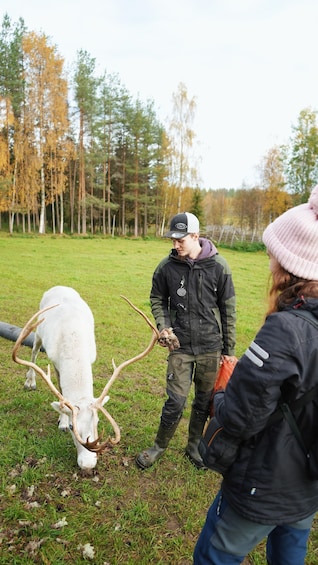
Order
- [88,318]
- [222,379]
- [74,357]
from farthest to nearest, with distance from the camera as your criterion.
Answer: [88,318] < [74,357] < [222,379]

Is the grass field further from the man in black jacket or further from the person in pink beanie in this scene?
the person in pink beanie

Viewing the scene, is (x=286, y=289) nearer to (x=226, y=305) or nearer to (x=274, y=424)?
(x=274, y=424)

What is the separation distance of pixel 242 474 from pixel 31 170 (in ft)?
112

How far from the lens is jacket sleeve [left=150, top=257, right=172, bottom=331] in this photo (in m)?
3.69

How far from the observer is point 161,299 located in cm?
379

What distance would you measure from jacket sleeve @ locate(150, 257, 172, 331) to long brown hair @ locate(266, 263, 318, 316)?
1.96 metres

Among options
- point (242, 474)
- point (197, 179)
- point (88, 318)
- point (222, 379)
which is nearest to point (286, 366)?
point (242, 474)

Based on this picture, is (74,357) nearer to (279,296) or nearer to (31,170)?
(279,296)

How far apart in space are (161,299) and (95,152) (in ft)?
123

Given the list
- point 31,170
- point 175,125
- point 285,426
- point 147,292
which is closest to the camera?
point 285,426

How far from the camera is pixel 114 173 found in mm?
41719

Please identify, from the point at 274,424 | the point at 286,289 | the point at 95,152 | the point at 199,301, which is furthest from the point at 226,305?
the point at 95,152

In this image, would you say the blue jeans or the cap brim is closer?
the blue jeans

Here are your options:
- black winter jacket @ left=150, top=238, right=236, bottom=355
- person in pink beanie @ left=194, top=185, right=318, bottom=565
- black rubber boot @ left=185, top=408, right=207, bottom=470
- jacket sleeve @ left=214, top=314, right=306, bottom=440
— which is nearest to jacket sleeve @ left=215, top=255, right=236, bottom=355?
black winter jacket @ left=150, top=238, right=236, bottom=355
